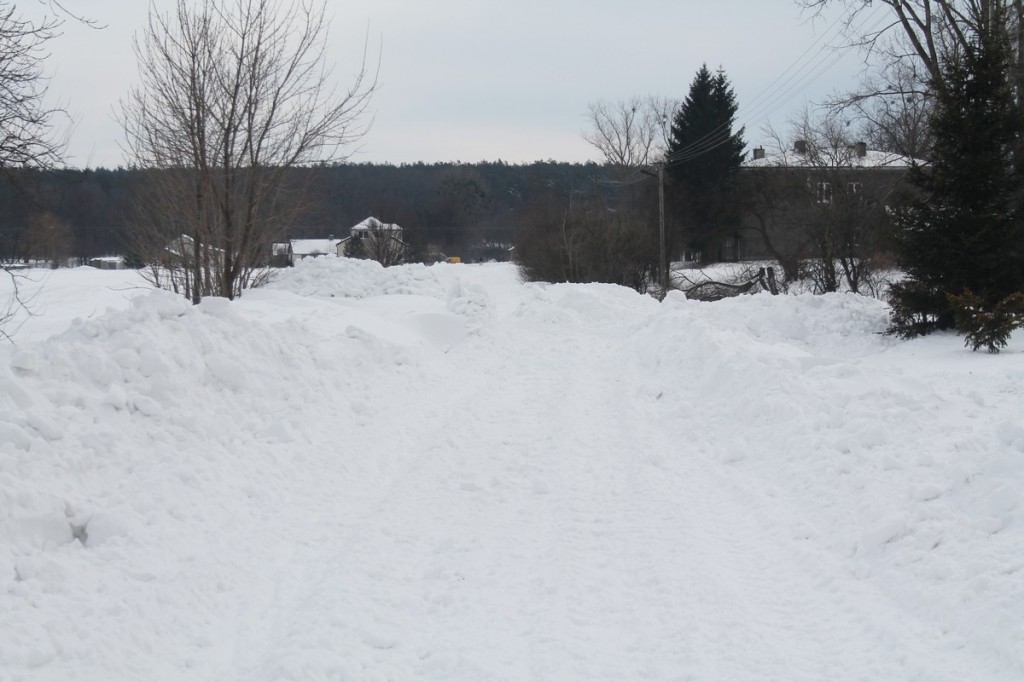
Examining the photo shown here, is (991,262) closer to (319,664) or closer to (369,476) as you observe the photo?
(369,476)

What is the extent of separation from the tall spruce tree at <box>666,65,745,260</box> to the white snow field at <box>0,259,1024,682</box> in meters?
41.3

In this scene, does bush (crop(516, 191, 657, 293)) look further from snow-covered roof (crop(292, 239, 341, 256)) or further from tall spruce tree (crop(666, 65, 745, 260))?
snow-covered roof (crop(292, 239, 341, 256))

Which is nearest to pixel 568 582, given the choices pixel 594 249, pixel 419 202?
pixel 594 249

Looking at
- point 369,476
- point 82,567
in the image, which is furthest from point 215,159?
point 82,567

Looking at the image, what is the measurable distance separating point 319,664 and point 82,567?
72.0 inches

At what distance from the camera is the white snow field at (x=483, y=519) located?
14.4 ft

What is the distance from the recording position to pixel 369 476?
7777 mm

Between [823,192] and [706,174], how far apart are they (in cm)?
2139

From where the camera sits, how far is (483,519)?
650 centimetres

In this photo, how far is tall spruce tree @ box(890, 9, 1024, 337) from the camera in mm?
16062

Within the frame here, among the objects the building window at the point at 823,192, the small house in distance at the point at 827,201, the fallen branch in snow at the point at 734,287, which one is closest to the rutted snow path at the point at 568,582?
the small house in distance at the point at 827,201

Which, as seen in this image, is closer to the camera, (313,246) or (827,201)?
(827,201)

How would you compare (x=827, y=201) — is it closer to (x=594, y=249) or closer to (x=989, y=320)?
(x=594, y=249)

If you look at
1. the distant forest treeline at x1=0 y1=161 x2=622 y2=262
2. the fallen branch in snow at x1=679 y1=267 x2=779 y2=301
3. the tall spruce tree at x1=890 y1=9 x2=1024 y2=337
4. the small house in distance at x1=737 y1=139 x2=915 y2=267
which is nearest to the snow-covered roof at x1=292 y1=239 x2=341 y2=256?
the distant forest treeline at x1=0 y1=161 x2=622 y2=262
